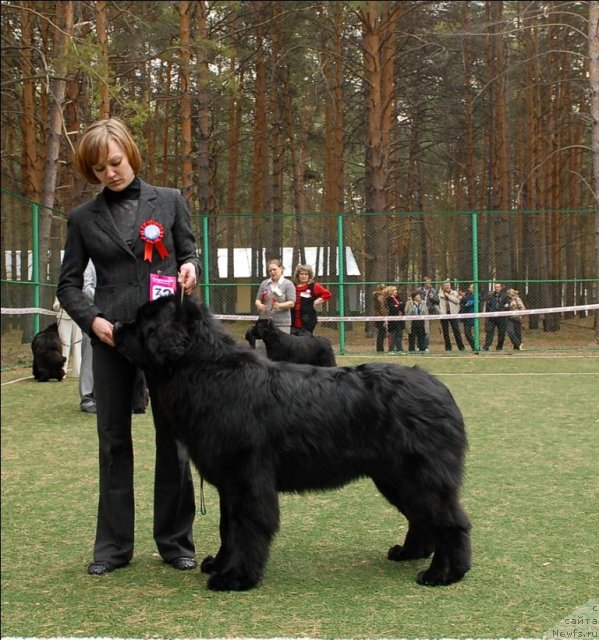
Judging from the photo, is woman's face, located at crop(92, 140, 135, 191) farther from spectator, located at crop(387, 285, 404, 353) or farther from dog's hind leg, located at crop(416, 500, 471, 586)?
spectator, located at crop(387, 285, 404, 353)

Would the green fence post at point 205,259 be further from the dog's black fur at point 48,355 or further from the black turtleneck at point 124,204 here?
the black turtleneck at point 124,204

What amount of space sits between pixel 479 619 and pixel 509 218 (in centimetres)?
2087

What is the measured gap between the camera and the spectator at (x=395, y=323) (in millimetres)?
16125

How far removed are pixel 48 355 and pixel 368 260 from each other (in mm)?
9792

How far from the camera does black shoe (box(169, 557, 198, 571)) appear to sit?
361 cm

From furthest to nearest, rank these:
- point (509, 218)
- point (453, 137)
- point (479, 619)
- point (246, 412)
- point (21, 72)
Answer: point (453, 137), point (509, 218), point (21, 72), point (246, 412), point (479, 619)

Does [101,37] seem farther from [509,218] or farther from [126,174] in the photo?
[509,218]

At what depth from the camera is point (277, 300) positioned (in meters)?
11.3

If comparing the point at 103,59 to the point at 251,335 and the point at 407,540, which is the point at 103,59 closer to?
the point at 251,335

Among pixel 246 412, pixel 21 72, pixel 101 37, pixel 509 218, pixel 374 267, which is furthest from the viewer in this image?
pixel 509 218

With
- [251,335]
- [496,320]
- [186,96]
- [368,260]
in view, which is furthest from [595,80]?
[186,96]

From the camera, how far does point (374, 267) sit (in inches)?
761

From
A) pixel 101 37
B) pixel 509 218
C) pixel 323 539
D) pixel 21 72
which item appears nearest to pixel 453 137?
pixel 509 218

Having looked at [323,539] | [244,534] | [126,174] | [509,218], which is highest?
[509,218]
